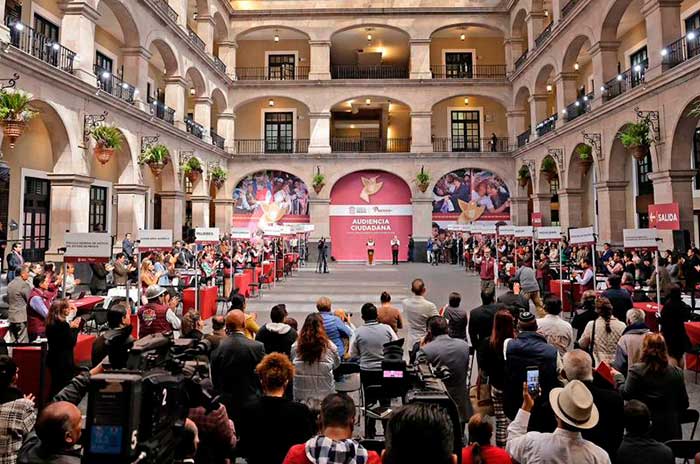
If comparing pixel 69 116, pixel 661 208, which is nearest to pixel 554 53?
pixel 661 208

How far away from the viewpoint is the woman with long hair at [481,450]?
8.67ft

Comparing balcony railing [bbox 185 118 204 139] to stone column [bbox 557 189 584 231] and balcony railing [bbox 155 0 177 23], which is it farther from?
stone column [bbox 557 189 584 231]

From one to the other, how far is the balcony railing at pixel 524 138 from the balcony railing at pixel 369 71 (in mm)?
9657

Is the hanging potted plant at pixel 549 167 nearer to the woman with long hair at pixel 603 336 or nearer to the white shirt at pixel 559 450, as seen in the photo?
the woman with long hair at pixel 603 336

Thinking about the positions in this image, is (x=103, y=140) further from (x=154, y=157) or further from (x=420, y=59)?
(x=420, y=59)

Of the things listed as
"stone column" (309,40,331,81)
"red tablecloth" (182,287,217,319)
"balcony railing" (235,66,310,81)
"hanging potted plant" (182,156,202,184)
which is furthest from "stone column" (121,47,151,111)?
"balcony railing" (235,66,310,81)

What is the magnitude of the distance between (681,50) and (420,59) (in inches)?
637

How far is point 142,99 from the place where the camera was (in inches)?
688

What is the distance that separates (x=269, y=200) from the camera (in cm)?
2895

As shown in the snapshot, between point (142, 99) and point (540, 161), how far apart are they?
18.5 meters

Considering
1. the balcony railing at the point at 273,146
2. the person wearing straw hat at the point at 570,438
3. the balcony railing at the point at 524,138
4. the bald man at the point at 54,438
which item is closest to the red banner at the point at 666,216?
the person wearing straw hat at the point at 570,438

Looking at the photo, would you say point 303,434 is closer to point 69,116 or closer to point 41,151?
point 69,116

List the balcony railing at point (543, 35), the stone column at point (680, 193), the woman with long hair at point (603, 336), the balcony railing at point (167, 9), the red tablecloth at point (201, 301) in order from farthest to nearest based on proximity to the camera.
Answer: the balcony railing at point (543, 35) → the balcony railing at point (167, 9) → the stone column at point (680, 193) → the red tablecloth at point (201, 301) → the woman with long hair at point (603, 336)

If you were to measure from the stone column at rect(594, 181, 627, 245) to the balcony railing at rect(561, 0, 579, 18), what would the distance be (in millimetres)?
7488
